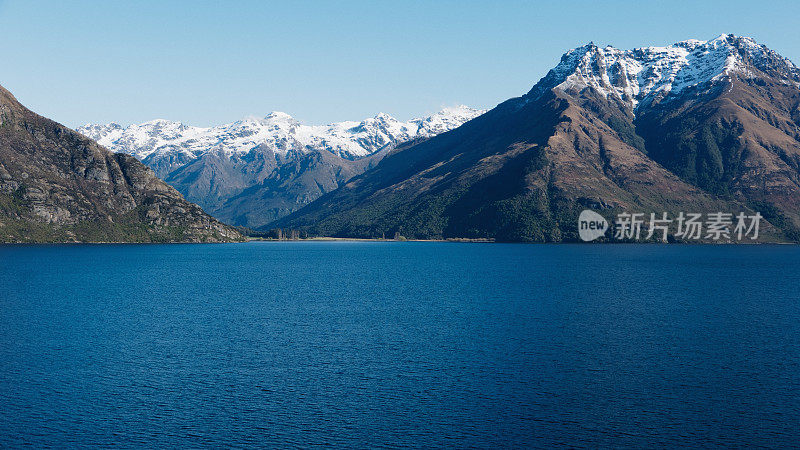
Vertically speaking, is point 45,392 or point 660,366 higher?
point 660,366

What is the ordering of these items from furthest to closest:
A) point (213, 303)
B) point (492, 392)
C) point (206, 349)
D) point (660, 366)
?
point (213, 303), point (206, 349), point (660, 366), point (492, 392)

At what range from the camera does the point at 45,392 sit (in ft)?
237

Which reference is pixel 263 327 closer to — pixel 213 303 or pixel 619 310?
pixel 213 303

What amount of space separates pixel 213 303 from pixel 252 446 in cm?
9632

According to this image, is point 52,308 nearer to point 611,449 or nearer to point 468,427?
point 468,427

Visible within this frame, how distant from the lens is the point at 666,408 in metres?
68.1

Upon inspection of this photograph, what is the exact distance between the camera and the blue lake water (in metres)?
61.4

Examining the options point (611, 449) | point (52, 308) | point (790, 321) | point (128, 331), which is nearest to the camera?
point (611, 449)

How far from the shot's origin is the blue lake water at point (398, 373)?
61.4 meters

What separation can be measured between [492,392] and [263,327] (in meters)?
55.6

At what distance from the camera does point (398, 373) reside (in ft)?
269

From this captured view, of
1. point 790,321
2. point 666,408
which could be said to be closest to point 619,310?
point 790,321

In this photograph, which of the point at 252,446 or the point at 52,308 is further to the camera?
the point at 52,308

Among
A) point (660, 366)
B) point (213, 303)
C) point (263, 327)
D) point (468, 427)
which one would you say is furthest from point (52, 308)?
point (660, 366)
